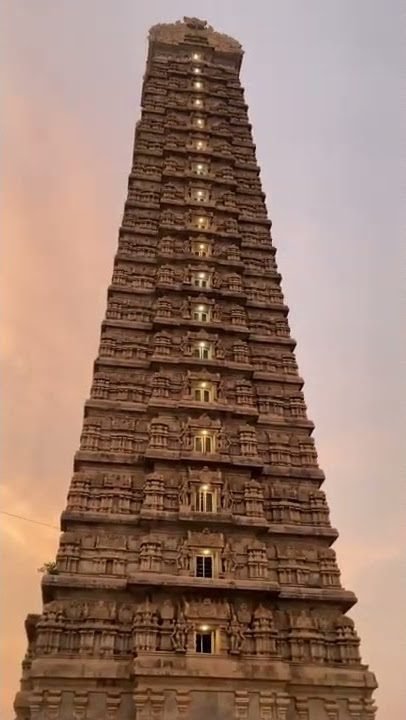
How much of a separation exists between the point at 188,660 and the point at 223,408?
34.0 feet

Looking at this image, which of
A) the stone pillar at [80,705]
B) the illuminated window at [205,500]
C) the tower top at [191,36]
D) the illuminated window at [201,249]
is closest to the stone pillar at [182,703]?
the stone pillar at [80,705]

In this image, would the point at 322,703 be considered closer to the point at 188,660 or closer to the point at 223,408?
the point at 188,660

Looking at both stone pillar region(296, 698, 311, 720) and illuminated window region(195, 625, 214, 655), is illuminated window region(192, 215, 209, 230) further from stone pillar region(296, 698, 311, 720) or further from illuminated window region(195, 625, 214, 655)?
stone pillar region(296, 698, 311, 720)

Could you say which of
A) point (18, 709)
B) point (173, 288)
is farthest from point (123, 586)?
point (173, 288)

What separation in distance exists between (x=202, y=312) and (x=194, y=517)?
38.3 feet

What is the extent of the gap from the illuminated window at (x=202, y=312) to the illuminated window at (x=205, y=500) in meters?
9.73

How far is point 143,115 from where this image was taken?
44.4 metres

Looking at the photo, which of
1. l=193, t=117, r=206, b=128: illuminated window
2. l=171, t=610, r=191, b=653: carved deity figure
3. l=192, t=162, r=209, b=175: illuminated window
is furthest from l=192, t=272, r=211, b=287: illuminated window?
l=171, t=610, r=191, b=653: carved deity figure

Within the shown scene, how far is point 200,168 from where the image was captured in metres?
40.8

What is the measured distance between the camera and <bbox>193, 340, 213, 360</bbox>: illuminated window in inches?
1230

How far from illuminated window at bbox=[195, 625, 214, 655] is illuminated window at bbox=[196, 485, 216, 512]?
4.53 metres

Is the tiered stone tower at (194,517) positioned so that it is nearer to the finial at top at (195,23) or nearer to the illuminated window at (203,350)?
the illuminated window at (203,350)

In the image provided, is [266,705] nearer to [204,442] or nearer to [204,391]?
[204,442]

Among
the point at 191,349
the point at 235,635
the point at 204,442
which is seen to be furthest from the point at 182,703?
the point at 191,349
